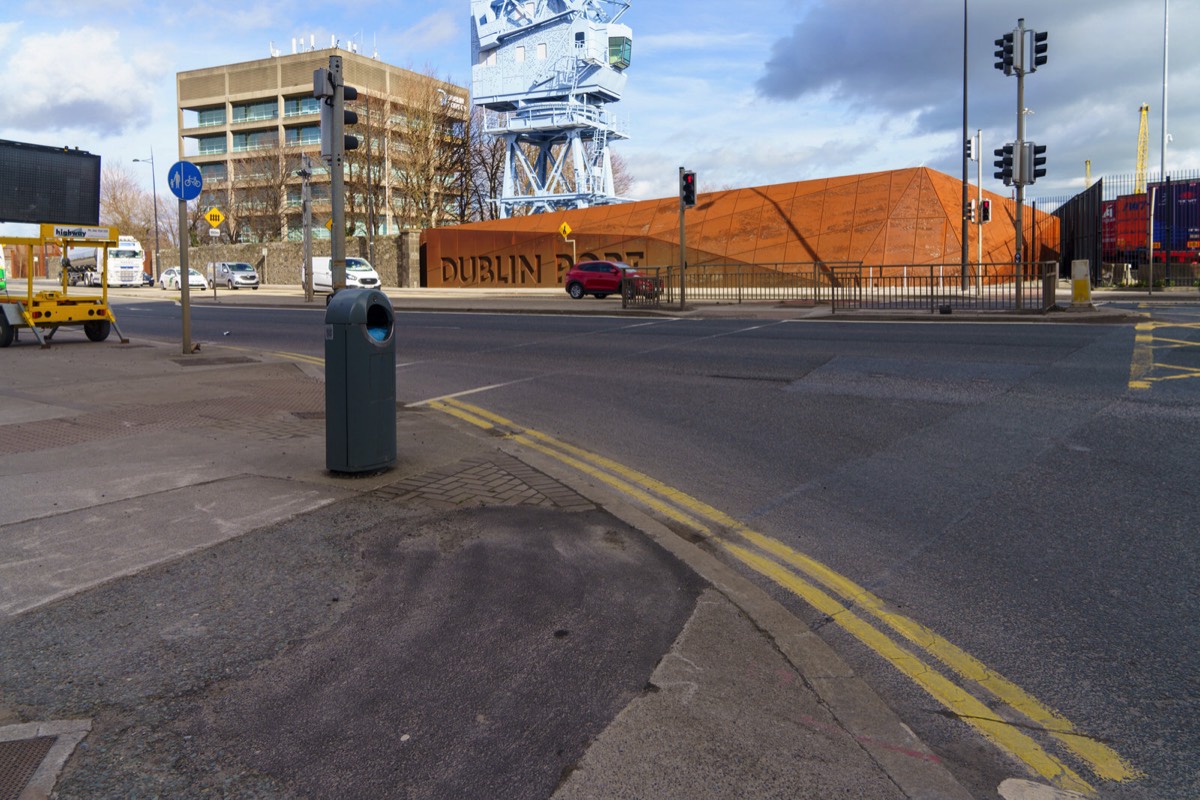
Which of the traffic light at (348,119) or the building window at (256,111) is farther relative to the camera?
the building window at (256,111)

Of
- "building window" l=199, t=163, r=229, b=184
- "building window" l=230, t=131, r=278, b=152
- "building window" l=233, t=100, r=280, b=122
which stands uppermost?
"building window" l=233, t=100, r=280, b=122

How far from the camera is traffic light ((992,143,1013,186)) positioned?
23.4 meters

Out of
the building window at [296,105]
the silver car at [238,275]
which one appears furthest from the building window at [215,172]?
the silver car at [238,275]

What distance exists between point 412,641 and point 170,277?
54.8 m

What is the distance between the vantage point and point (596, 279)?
3569 centimetres

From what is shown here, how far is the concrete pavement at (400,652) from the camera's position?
9.50 ft

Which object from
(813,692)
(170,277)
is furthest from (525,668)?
(170,277)

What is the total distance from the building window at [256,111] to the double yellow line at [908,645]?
90.2 metres

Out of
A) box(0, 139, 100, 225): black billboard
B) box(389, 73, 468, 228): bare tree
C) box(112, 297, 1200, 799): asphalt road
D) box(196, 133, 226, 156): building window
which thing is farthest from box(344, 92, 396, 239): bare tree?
box(112, 297, 1200, 799): asphalt road

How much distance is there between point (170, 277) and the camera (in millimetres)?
52344

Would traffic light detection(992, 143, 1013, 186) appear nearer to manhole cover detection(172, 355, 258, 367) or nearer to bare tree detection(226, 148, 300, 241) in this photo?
manhole cover detection(172, 355, 258, 367)

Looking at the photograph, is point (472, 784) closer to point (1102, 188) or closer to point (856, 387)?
point (856, 387)

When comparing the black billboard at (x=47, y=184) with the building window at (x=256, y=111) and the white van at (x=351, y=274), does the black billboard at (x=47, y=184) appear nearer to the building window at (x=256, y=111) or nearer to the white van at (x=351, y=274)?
the white van at (x=351, y=274)

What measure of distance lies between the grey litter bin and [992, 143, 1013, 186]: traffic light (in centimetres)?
2130
